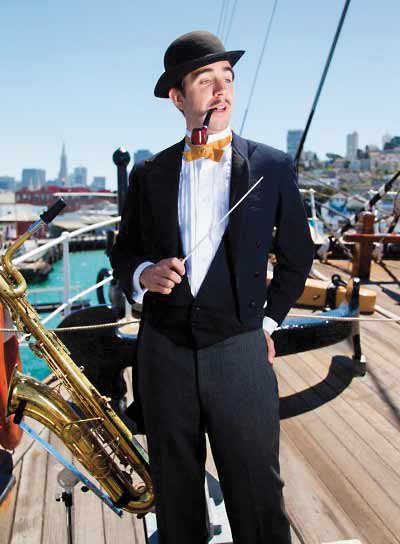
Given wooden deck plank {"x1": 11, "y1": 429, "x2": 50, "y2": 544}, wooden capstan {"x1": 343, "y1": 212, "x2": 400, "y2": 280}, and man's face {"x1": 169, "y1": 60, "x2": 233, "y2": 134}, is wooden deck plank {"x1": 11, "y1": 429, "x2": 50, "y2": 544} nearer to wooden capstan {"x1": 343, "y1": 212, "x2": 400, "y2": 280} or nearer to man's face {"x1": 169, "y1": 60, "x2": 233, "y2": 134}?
man's face {"x1": 169, "y1": 60, "x2": 233, "y2": 134}

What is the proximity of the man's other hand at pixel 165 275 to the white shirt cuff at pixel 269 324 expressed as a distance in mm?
353

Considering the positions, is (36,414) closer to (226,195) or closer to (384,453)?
(226,195)

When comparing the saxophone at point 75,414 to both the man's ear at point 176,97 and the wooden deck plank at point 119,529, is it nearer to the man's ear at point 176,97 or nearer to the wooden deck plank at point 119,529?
the wooden deck plank at point 119,529

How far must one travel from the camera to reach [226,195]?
161cm

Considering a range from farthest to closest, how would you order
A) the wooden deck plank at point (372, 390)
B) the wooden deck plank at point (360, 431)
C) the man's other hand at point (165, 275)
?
the wooden deck plank at point (372, 390) < the wooden deck plank at point (360, 431) < the man's other hand at point (165, 275)

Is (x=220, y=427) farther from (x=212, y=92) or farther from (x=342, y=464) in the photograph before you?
(x=342, y=464)

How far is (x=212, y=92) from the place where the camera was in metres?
1.58

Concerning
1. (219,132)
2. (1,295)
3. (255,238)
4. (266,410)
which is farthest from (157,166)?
(266,410)

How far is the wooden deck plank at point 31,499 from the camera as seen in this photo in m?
2.32

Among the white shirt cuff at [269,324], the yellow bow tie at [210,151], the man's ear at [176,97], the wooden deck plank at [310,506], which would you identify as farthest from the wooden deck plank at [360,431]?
the man's ear at [176,97]

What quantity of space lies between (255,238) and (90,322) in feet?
6.90

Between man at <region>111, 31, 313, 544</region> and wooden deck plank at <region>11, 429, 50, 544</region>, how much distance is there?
0.95 meters

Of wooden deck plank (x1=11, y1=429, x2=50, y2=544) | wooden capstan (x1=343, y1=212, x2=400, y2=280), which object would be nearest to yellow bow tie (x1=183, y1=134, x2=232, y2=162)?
wooden deck plank (x1=11, y1=429, x2=50, y2=544)

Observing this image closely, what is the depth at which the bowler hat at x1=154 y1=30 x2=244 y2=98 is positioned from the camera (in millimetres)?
1545
